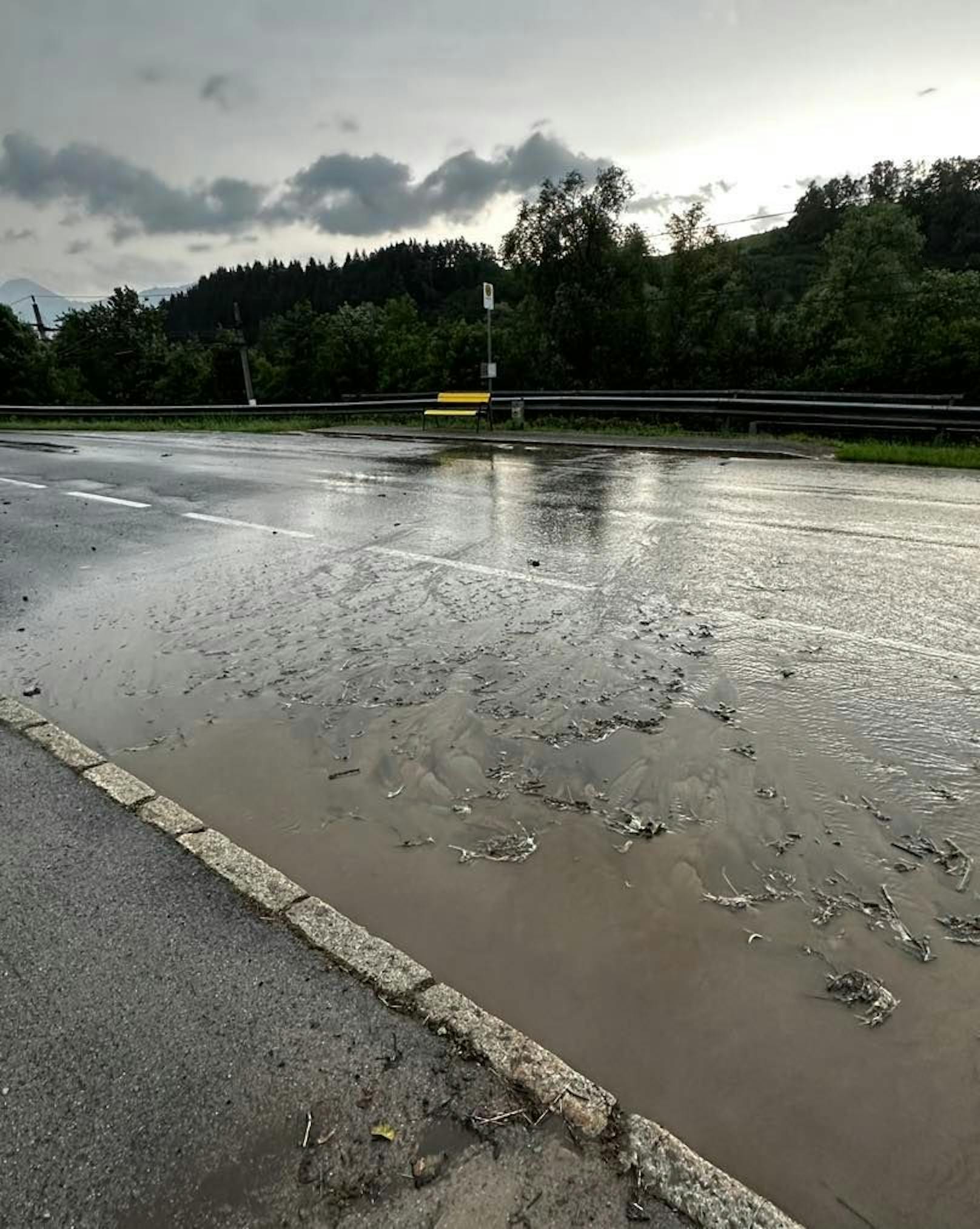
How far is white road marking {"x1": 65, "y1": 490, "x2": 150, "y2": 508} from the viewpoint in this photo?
9.52m

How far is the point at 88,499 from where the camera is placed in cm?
1005

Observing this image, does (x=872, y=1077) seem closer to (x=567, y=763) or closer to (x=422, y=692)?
(x=567, y=763)

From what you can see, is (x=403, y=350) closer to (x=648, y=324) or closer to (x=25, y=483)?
(x=648, y=324)

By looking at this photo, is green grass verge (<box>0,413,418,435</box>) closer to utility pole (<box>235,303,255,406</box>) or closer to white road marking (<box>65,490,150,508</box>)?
utility pole (<box>235,303,255,406</box>)

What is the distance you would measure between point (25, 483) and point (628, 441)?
11.9 metres

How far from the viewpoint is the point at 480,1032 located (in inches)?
71.9

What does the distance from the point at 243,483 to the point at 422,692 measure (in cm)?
845

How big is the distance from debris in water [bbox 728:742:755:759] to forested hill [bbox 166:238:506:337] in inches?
2145

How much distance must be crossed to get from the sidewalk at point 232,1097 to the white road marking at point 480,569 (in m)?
3.68

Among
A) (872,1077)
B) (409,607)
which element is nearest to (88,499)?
(409,607)

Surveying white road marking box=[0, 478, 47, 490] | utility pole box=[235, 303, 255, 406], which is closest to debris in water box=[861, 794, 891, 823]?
white road marking box=[0, 478, 47, 490]

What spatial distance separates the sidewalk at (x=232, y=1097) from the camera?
1468 millimetres

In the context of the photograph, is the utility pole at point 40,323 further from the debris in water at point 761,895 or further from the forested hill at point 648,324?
the debris in water at point 761,895

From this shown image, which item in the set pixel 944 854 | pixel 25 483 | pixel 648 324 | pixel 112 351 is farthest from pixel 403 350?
pixel 112 351
